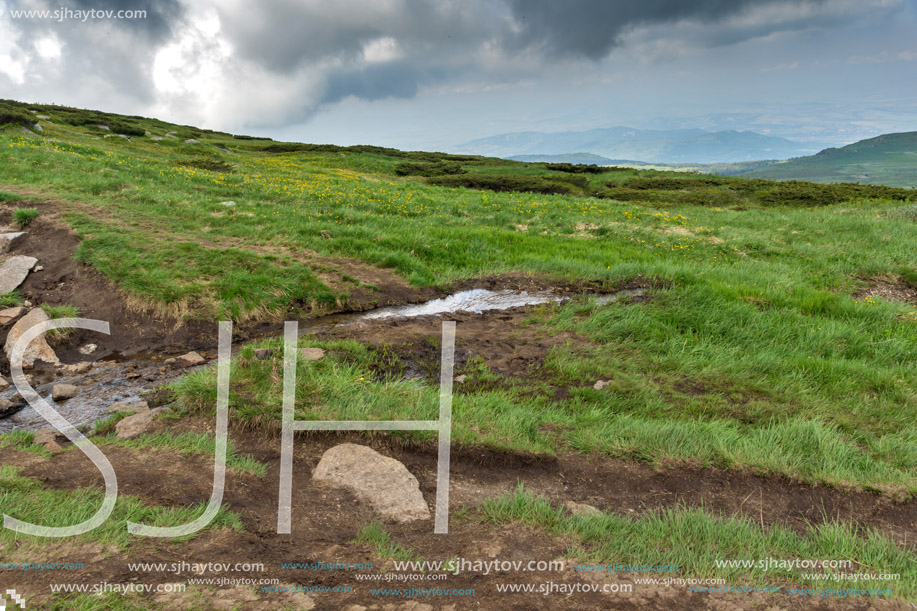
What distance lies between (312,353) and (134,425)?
8.44 feet

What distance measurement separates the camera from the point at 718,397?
274 inches

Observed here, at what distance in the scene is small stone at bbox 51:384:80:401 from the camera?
7.16 m

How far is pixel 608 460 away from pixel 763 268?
462 inches

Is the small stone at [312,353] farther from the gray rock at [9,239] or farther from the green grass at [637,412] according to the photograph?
the gray rock at [9,239]

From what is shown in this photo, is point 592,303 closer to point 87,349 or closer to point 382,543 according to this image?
point 382,543

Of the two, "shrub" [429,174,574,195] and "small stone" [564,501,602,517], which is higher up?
"shrub" [429,174,574,195]

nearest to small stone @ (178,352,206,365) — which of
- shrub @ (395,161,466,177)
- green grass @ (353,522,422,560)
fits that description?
green grass @ (353,522,422,560)

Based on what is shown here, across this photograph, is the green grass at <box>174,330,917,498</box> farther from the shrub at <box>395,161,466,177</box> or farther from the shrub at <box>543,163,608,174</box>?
the shrub at <box>543,163,608,174</box>

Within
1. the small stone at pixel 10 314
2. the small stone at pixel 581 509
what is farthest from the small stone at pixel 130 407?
the small stone at pixel 581 509

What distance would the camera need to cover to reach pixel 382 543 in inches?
153

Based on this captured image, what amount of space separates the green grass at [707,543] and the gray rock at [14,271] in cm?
1158

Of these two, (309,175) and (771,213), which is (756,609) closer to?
(771,213)

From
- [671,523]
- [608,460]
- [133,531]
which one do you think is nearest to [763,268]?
[608,460]

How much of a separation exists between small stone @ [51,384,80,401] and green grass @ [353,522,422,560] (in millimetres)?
6000
